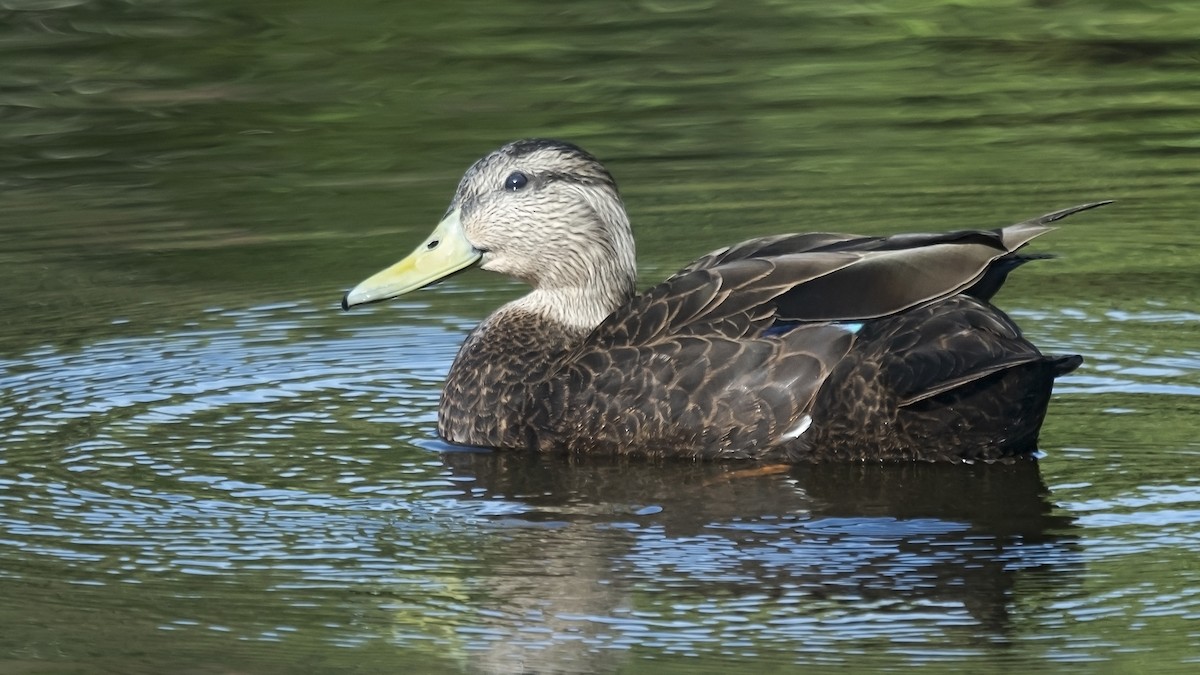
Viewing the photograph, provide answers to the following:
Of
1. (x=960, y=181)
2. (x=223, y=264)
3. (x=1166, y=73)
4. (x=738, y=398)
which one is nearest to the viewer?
(x=738, y=398)

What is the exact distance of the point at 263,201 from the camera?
12391 millimetres

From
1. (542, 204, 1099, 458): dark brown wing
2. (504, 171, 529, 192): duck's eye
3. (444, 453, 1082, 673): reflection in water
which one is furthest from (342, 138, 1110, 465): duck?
(504, 171, 529, 192): duck's eye

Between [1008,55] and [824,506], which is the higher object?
[1008,55]

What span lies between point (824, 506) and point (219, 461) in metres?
2.26

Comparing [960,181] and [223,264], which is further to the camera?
[960,181]

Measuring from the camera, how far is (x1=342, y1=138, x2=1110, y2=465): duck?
297 inches

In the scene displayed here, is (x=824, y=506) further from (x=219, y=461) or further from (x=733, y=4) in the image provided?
(x=733, y=4)

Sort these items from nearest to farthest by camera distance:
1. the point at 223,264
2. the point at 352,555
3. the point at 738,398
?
the point at 352,555, the point at 738,398, the point at 223,264

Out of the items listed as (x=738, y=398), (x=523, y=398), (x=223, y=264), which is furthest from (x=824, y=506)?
(x=223, y=264)

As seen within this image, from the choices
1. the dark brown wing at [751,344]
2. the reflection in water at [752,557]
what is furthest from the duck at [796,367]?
the reflection in water at [752,557]

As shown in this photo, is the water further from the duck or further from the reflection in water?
the duck

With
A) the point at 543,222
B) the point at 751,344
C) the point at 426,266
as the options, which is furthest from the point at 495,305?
the point at 751,344

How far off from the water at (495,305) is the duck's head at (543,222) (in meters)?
0.71

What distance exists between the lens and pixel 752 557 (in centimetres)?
661
